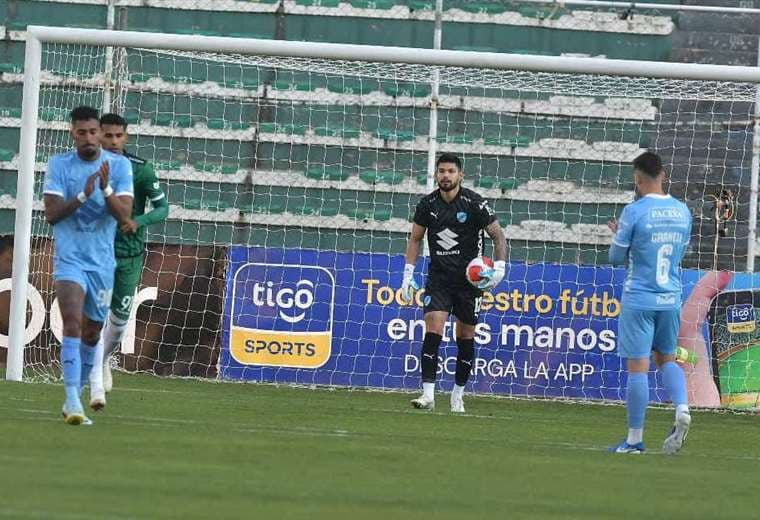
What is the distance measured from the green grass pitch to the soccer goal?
9.45 ft

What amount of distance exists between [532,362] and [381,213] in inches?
134

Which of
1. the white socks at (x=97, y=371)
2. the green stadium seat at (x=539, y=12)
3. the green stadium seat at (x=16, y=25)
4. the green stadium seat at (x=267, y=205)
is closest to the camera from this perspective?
the white socks at (x=97, y=371)

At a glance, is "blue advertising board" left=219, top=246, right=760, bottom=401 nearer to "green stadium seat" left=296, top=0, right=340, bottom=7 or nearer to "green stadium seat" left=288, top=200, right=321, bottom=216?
"green stadium seat" left=288, top=200, right=321, bottom=216

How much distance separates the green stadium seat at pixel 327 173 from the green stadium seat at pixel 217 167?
0.85 metres

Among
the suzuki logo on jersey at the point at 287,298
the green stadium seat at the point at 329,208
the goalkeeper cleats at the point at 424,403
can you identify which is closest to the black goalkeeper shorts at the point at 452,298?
the goalkeeper cleats at the point at 424,403

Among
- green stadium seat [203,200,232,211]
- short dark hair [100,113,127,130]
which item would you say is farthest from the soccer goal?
short dark hair [100,113,127,130]

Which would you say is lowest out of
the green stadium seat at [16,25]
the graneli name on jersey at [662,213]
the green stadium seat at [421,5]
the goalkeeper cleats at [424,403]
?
the goalkeeper cleats at [424,403]

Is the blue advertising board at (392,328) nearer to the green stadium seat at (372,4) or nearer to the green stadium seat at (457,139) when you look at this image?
A: the green stadium seat at (457,139)

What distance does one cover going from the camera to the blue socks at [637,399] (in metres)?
9.94

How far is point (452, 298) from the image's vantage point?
13.7 meters

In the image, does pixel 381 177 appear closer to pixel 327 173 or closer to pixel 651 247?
pixel 327 173

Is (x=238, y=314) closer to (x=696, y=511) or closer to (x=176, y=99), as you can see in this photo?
(x=176, y=99)

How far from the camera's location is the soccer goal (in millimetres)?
15844

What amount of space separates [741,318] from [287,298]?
4.35 m
